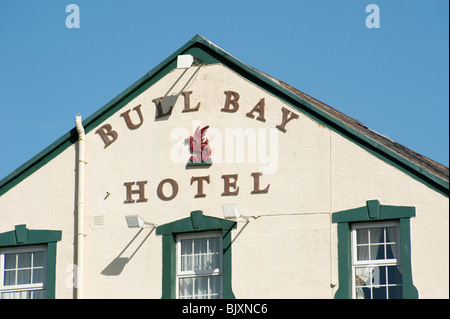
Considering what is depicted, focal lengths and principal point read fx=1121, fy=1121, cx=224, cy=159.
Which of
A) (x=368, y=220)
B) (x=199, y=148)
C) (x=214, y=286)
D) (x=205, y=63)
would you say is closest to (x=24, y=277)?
(x=214, y=286)

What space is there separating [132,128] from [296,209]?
3997mm

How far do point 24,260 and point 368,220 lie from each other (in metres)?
7.17

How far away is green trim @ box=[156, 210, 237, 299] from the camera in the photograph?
21781 mm

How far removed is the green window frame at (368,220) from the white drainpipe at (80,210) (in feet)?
16.9

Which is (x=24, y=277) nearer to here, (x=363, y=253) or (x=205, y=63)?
(x=205, y=63)

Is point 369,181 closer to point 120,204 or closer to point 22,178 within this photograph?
point 120,204

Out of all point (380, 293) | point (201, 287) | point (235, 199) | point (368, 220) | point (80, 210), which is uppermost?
point (235, 199)

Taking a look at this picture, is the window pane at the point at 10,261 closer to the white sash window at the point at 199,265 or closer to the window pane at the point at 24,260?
the window pane at the point at 24,260

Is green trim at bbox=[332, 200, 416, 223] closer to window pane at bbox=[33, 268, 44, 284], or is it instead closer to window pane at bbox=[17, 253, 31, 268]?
window pane at bbox=[33, 268, 44, 284]

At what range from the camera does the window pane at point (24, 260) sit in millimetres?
23034

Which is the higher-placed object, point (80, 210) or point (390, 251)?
point (80, 210)

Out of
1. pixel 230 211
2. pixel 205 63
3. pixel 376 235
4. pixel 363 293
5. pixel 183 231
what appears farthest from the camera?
pixel 205 63

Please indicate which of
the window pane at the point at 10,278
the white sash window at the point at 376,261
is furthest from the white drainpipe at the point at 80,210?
the white sash window at the point at 376,261

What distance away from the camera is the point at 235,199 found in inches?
869
